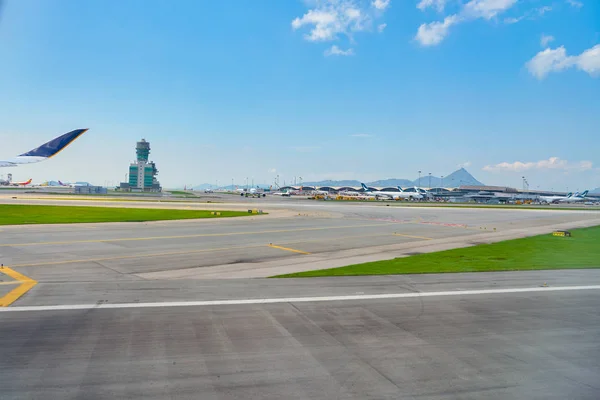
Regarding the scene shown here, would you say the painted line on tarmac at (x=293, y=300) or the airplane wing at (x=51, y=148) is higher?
the airplane wing at (x=51, y=148)

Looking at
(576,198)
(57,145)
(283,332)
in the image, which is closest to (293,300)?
(283,332)

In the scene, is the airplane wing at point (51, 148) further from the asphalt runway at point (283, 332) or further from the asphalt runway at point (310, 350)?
the asphalt runway at point (310, 350)

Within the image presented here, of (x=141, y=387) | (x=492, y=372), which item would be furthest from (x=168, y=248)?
(x=492, y=372)

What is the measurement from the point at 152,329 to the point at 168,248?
11.4 m

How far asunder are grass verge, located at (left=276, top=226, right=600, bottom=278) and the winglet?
113 feet

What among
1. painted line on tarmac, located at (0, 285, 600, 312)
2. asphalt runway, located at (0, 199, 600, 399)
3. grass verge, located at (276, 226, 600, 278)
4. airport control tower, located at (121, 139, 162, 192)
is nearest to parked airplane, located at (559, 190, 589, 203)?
grass verge, located at (276, 226, 600, 278)

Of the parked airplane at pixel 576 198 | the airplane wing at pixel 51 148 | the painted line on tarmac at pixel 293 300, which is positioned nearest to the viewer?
the painted line on tarmac at pixel 293 300

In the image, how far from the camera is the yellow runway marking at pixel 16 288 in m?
9.58

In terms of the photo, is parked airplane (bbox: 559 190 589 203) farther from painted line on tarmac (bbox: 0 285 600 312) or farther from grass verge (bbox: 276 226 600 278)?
painted line on tarmac (bbox: 0 285 600 312)

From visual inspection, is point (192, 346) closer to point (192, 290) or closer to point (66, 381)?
point (66, 381)

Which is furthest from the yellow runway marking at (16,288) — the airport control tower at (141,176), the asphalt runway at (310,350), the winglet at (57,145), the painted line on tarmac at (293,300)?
the airport control tower at (141,176)

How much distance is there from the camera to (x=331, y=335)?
25.6 feet

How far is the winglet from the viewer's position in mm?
38688

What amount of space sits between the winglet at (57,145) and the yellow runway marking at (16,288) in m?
29.3
